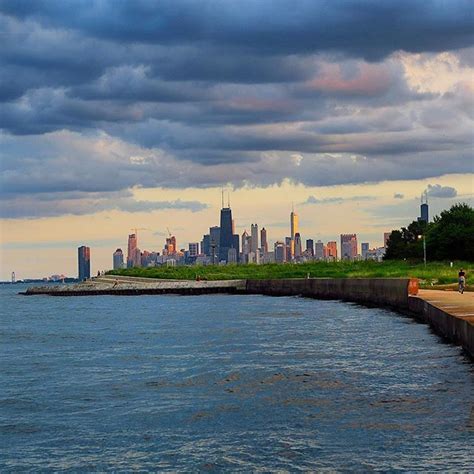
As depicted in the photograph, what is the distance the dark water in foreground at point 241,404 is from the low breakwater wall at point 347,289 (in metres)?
27.1

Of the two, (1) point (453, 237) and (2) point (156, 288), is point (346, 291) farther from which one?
(2) point (156, 288)

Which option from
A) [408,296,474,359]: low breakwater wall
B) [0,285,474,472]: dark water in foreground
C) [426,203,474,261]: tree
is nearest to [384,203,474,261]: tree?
[426,203,474,261]: tree

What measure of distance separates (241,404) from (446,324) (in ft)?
62.7

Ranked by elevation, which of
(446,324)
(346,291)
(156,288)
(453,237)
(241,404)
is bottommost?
(241,404)

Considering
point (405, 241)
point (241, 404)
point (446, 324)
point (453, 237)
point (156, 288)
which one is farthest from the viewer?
point (405, 241)

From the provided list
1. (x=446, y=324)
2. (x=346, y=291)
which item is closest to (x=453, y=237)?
(x=346, y=291)

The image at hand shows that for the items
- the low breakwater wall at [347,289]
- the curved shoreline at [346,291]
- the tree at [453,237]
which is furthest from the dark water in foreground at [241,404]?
the tree at [453,237]

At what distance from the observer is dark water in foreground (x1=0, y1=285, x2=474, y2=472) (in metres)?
19.0

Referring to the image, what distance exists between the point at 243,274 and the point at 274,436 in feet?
532

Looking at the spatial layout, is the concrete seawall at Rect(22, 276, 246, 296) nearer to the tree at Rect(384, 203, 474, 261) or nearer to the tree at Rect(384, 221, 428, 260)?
the tree at Rect(384, 203, 474, 261)

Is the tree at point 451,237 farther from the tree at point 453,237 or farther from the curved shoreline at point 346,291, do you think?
the curved shoreline at point 346,291

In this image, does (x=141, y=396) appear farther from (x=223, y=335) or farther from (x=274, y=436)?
(x=223, y=335)

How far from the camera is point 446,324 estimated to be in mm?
42125

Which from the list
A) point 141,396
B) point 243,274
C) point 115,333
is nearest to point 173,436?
point 141,396
